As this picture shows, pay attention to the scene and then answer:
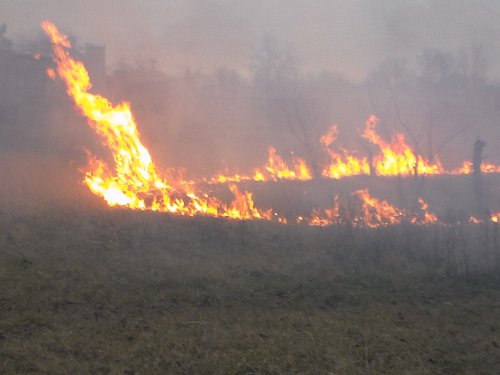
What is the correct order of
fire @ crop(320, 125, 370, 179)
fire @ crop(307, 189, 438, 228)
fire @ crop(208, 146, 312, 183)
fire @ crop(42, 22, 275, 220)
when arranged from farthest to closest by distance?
fire @ crop(320, 125, 370, 179)
fire @ crop(208, 146, 312, 183)
fire @ crop(307, 189, 438, 228)
fire @ crop(42, 22, 275, 220)

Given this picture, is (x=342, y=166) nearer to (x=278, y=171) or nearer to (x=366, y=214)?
(x=278, y=171)

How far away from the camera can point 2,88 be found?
33.0m

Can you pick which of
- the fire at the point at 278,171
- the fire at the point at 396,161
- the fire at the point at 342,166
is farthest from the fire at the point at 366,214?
the fire at the point at 396,161

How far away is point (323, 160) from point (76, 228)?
994 inches

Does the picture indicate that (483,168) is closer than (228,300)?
No

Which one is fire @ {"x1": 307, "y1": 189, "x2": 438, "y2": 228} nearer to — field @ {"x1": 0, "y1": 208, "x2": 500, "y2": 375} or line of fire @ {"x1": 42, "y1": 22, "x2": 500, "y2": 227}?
line of fire @ {"x1": 42, "y1": 22, "x2": 500, "y2": 227}

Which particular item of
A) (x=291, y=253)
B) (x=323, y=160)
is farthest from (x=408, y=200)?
(x=291, y=253)

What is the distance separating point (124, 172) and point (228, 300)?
1387 centimetres

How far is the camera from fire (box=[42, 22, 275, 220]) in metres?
19.9

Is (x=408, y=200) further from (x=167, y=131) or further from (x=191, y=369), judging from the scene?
(x=191, y=369)

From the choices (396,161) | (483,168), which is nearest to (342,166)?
(396,161)

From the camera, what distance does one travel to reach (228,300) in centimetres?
1033

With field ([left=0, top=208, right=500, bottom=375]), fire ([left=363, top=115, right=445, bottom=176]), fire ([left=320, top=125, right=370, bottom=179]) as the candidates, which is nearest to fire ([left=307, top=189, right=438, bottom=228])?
field ([left=0, top=208, right=500, bottom=375])

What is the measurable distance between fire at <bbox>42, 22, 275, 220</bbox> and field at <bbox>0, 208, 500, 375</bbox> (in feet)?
10.0
